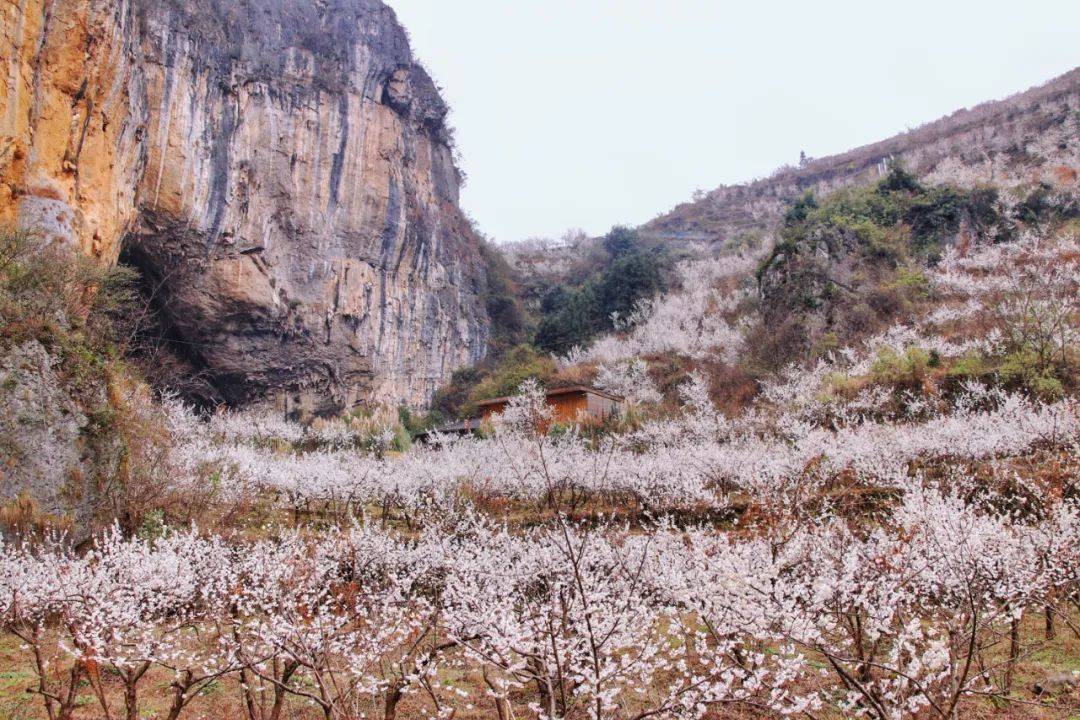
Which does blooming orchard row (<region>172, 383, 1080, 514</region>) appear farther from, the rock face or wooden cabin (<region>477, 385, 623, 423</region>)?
the rock face

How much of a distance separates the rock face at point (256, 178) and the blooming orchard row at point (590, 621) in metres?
14.3

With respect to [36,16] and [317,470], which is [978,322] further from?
[36,16]

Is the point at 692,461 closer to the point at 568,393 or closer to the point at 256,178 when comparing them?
the point at 568,393

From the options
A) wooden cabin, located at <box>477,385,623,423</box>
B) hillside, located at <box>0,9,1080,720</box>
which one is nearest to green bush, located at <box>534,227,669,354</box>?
hillside, located at <box>0,9,1080,720</box>

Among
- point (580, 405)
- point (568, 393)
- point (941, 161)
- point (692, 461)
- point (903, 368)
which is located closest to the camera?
→ point (692, 461)

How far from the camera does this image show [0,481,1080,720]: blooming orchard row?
4762 mm

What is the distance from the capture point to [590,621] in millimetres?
5359

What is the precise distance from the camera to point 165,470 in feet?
45.0

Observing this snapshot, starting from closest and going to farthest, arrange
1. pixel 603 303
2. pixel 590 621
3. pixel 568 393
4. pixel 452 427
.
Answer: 1. pixel 590 621
2. pixel 568 393
3. pixel 452 427
4. pixel 603 303

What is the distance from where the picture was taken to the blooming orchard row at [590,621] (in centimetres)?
476

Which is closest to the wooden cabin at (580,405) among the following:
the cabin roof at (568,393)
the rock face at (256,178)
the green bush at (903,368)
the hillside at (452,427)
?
the cabin roof at (568,393)

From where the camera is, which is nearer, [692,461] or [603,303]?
[692,461]

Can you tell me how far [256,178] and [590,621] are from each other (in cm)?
3071

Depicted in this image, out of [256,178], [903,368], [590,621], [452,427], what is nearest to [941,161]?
[903,368]
